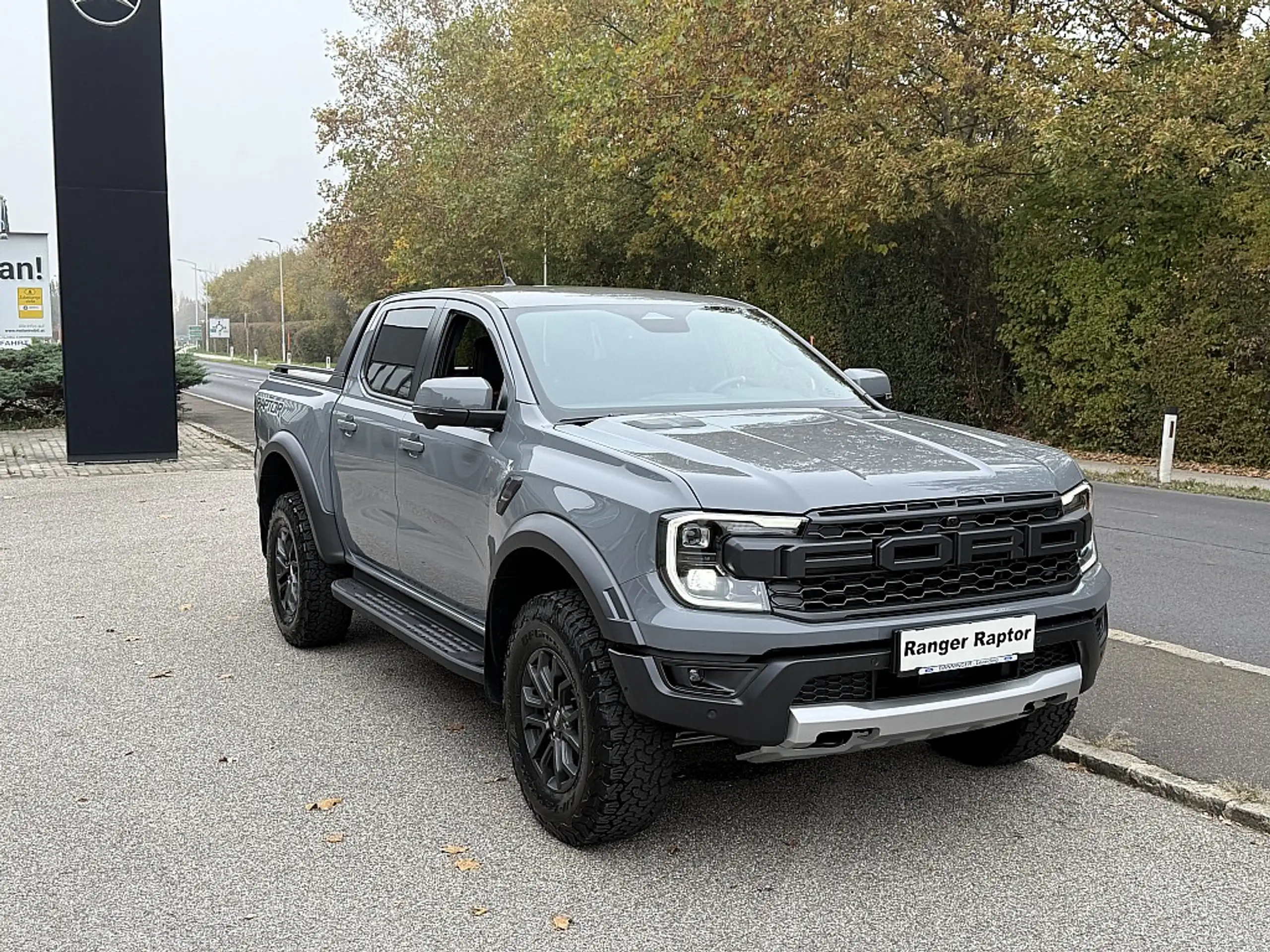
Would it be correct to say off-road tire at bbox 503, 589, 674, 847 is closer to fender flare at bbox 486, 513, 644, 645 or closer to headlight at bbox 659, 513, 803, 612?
fender flare at bbox 486, 513, 644, 645

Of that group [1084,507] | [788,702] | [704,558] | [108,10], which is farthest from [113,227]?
[788,702]

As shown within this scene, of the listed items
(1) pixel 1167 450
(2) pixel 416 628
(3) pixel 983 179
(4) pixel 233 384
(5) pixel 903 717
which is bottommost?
(4) pixel 233 384

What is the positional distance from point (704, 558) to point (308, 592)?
3.31m

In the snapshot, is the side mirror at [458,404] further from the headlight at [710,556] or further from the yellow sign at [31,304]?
the yellow sign at [31,304]

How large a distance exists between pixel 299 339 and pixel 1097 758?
263 ft

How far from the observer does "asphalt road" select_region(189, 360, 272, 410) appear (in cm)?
3347

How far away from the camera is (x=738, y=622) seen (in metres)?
3.52

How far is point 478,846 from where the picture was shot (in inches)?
159

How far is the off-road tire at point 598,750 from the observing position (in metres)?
3.74

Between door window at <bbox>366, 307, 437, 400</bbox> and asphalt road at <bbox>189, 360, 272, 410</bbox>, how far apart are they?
13570 mm

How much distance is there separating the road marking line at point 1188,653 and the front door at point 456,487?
320cm

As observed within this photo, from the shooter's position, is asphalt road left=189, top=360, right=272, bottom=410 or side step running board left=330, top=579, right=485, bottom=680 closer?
side step running board left=330, top=579, right=485, bottom=680

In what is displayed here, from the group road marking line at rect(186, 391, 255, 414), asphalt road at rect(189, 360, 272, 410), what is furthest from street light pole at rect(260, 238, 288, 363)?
road marking line at rect(186, 391, 255, 414)

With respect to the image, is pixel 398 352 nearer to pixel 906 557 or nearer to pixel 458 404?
pixel 458 404
